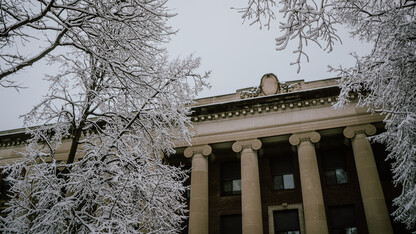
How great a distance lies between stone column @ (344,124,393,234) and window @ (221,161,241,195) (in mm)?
7351

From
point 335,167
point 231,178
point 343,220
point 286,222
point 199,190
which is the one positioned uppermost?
point 335,167

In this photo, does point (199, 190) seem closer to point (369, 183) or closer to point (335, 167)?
point (335, 167)

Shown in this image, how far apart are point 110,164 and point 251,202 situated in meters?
8.87

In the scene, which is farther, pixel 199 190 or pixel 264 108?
pixel 264 108

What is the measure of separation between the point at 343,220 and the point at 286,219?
3141mm

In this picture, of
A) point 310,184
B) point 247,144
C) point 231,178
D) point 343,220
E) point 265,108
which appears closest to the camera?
point 310,184

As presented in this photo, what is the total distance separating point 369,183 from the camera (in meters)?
13.9

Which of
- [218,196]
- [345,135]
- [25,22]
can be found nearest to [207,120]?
[218,196]

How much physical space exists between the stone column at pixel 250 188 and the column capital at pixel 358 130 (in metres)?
4.95

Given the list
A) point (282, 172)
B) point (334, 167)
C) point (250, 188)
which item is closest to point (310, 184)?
point (250, 188)

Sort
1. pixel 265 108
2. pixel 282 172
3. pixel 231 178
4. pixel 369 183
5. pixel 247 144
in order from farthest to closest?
pixel 231 178 → pixel 282 172 → pixel 265 108 → pixel 247 144 → pixel 369 183

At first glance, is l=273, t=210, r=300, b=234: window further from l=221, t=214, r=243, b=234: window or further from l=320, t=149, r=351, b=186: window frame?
l=320, t=149, r=351, b=186: window frame

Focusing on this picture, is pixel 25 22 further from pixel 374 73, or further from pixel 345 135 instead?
pixel 345 135

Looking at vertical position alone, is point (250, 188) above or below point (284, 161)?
below
